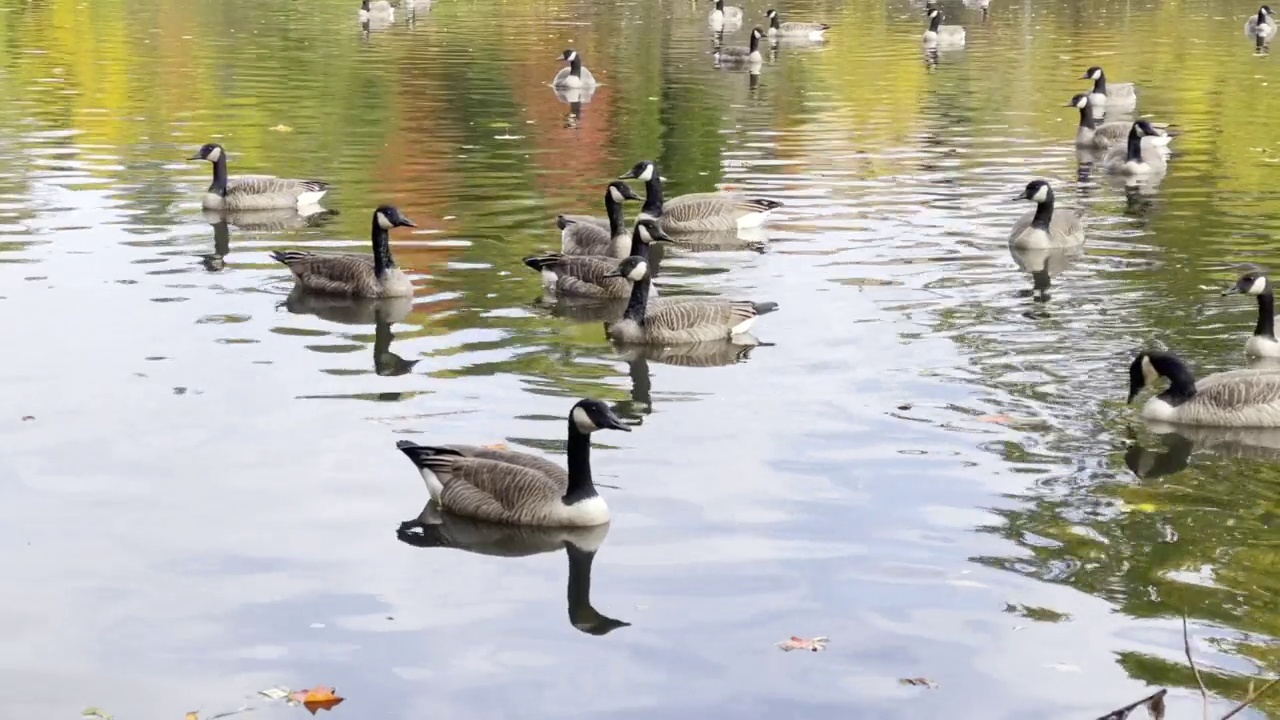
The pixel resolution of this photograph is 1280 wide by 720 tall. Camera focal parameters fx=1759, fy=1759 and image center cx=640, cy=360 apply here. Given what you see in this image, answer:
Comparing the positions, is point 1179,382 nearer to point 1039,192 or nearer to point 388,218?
point 1039,192

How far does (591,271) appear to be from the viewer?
61.4ft

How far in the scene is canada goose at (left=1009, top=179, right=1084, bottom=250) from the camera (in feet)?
68.3

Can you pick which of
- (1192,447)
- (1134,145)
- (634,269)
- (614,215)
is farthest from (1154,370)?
(1134,145)

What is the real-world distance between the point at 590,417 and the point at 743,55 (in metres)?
39.9

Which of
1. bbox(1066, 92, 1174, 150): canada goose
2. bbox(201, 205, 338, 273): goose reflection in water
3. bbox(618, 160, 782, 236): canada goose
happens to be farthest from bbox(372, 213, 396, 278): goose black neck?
bbox(1066, 92, 1174, 150): canada goose

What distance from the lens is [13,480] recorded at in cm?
1231

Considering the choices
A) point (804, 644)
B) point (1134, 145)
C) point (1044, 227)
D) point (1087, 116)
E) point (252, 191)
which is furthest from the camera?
point (1087, 116)

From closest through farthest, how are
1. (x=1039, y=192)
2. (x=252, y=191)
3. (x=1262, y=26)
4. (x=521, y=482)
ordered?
(x=521, y=482), (x=1039, y=192), (x=252, y=191), (x=1262, y=26)

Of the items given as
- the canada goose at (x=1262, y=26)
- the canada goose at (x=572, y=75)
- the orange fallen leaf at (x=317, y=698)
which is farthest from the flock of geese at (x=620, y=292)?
the canada goose at (x=1262, y=26)

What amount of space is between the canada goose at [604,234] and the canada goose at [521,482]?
8.92 meters

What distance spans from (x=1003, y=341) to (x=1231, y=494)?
4.47 metres

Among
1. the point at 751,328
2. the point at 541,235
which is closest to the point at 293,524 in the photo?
the point at 751,328

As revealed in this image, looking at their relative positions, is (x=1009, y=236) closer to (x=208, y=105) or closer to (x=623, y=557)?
(x=623, y=557)

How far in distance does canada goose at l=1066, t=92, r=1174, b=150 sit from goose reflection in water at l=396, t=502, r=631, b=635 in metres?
20.6
